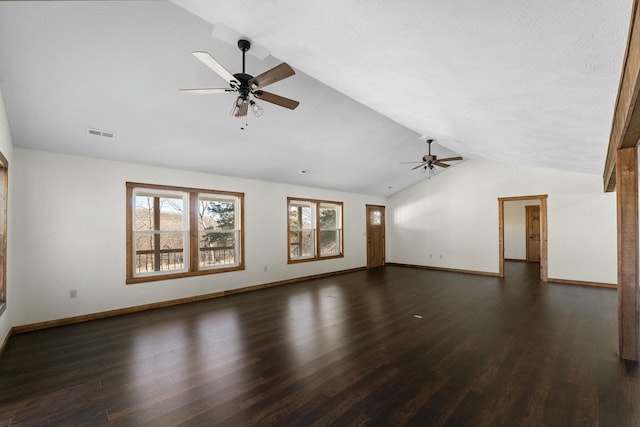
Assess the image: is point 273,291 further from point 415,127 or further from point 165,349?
point 415,127

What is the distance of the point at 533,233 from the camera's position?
9.77 m

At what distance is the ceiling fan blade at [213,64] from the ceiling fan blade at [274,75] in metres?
0.17

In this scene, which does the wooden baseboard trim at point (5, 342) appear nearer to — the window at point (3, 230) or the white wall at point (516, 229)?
the window at point (3, 230)

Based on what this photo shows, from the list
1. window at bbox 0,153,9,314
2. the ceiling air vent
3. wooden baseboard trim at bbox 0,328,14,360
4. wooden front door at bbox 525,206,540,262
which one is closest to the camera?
wooden baseboard trim at bbox 0,328,14,360

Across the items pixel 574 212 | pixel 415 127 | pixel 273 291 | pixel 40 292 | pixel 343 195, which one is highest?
pixel 415 127

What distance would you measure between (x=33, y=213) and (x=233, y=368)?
3.52 meters

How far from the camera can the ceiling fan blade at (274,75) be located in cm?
224

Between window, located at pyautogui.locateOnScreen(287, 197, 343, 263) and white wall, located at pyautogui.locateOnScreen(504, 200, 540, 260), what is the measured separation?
21.7 ft

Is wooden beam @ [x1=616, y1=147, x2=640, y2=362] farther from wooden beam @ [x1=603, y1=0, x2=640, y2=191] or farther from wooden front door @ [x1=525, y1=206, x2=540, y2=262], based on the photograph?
wooden front door @ [x1=525, y1=206, x2=540, y2=262]

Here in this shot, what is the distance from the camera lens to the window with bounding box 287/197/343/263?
7.52m

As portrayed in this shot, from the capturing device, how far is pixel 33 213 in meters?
3.80

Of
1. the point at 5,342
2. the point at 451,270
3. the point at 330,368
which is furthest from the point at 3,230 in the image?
the point at 451,270

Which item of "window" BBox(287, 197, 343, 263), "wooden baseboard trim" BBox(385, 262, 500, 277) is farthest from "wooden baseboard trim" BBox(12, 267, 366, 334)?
"wooden baseboard trim" BBox(385, 262, 500, 277)

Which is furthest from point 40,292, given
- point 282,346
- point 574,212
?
point 574,212
